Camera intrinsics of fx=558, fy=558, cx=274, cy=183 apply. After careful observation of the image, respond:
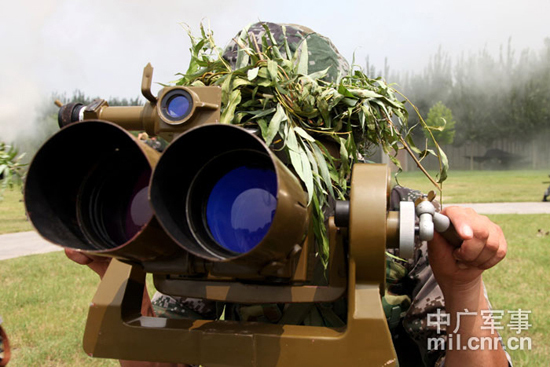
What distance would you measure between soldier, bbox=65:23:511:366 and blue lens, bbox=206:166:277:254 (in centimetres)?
54

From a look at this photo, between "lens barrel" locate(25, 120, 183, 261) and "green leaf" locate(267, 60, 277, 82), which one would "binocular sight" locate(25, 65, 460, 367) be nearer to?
"lens barrel" locate(25, 120, 183, 261)

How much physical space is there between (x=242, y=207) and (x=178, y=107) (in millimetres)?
338

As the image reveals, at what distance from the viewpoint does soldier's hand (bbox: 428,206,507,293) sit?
146cm

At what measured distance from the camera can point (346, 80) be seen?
1.82 meters

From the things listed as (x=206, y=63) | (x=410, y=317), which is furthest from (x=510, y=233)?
(x=206, y=63)

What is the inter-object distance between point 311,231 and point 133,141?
550 mm

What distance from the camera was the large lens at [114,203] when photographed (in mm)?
1329

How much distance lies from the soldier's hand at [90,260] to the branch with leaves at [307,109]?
2.06ft

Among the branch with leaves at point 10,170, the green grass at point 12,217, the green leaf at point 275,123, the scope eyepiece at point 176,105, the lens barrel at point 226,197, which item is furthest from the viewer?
the green grass at point 12,217

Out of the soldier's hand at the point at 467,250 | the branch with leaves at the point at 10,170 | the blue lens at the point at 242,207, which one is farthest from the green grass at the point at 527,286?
the branch with leaves at the point at 10,170

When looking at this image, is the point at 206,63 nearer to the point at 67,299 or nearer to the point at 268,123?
the point at 268,123

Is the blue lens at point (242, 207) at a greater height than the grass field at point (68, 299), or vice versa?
the blue lens at point (242, 207)

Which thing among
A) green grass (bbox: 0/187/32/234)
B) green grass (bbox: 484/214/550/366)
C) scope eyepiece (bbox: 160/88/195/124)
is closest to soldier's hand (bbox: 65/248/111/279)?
scope eyepiece (bbox: 160/88/195/124)

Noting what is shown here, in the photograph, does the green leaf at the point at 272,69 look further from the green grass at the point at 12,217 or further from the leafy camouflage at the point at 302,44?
the green grass at the point at 12,217
